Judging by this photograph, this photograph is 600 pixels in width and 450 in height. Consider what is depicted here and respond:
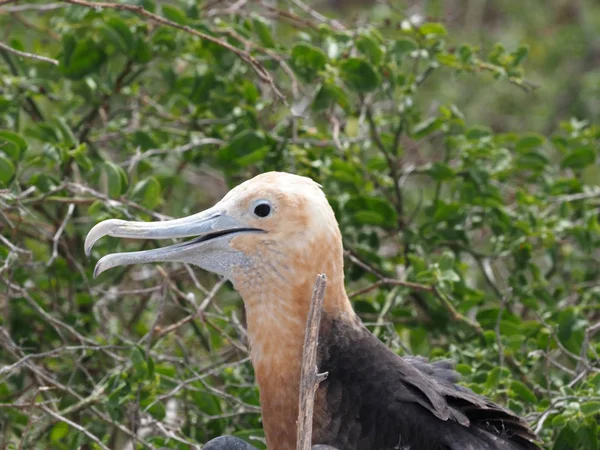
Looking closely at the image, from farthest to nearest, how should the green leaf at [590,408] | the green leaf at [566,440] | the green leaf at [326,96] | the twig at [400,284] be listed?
the green leaf at [326,96] → the twig at [400,284] → the green leaf at [566,440] → the green leaf at [590,408]

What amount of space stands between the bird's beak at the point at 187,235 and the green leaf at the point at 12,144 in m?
0.79

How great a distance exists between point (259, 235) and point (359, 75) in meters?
1.26

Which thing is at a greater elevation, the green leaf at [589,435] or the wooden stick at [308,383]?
the wooden stick at [308,383]

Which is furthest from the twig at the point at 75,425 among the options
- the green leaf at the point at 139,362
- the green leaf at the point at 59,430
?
the green leaf at the point at 139,362

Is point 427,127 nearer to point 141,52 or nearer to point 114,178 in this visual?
point 141,52

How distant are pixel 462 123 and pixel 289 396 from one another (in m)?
1.66

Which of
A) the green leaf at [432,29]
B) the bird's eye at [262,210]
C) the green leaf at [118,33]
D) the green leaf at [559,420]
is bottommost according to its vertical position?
the green leaf at [559,420]

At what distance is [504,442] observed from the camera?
270cm

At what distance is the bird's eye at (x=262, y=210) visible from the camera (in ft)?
8.84

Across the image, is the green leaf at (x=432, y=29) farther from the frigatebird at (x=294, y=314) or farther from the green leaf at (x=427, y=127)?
the frigatebird at (x=294, y=314)

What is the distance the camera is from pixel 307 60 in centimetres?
385

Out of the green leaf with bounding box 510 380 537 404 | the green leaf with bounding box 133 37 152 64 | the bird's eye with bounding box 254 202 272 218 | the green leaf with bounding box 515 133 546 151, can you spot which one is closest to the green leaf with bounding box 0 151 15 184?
the green leaf with bounding box 133 37 152 64

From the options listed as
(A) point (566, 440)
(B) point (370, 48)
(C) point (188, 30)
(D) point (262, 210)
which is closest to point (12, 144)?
(C) point (188, 30)

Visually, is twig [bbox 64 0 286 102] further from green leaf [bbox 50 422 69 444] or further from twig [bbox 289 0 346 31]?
green leaf [bbox 50 422 69 444]
